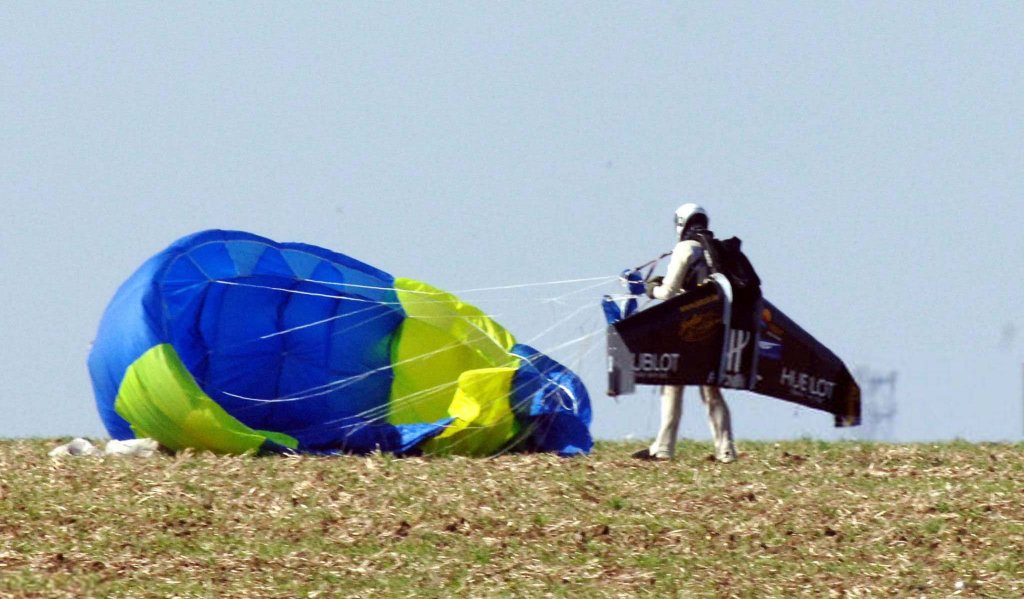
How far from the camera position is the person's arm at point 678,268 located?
14523 millimetres

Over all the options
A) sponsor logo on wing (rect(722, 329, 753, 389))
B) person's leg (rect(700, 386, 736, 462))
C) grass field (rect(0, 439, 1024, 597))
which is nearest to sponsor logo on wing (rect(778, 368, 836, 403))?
sponsor logo on wing (rect(722, 329, 753, 389))

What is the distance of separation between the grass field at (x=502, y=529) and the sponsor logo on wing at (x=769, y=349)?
980mm

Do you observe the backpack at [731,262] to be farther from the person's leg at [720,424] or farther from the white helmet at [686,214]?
the person's leg at [720,424]

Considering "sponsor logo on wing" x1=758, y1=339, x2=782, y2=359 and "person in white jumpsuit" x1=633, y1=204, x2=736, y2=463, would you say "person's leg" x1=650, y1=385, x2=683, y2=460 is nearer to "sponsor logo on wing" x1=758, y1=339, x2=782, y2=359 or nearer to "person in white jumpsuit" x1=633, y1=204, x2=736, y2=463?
"person in white jumpsuit" x1=633, y1=204, x2=736, y2=463

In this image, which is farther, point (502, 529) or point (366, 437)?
point (366, 437)

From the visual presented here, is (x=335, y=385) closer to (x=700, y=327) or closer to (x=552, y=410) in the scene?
(x=552, y=410)

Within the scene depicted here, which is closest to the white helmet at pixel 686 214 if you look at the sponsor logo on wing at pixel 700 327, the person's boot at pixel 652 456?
the sponsor logo on wing at pixel 700 327

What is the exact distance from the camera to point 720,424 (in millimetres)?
14773

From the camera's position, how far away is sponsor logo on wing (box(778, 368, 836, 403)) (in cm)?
1460

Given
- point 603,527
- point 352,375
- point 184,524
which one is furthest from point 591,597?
point 352,375

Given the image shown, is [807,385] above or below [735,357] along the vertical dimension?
below

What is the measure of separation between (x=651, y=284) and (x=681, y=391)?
98 cm

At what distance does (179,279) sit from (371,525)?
4.82m

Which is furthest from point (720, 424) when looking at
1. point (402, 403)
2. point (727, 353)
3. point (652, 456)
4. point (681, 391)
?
point (402, 403)
